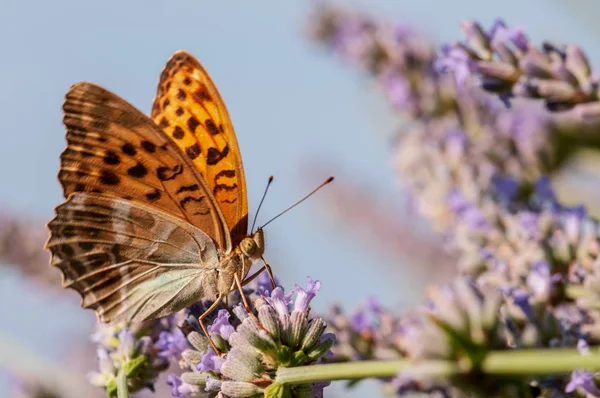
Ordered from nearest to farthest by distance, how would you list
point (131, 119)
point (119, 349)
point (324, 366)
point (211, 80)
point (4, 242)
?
point (324, 366) → point (119, 349) → point (131, 119) → point (211, 80) → point (4, 242)

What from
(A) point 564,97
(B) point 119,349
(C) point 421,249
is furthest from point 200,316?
(C) point 421,249

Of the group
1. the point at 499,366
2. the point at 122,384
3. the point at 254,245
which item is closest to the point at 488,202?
the point at 254,245

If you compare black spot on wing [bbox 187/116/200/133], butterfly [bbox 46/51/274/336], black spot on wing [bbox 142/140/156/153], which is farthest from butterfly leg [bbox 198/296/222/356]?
black spot on wing [bbox 187/116/200/133]

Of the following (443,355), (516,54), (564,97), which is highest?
(516,54)

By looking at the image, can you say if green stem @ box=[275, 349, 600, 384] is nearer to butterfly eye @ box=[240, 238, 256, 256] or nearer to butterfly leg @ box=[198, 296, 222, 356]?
butterfly leg @ box=[198, 296, 222, 356]

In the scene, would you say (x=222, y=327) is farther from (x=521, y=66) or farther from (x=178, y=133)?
(x=521, y=66)

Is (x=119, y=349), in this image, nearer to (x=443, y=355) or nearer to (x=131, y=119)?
(x=131, y=119)
